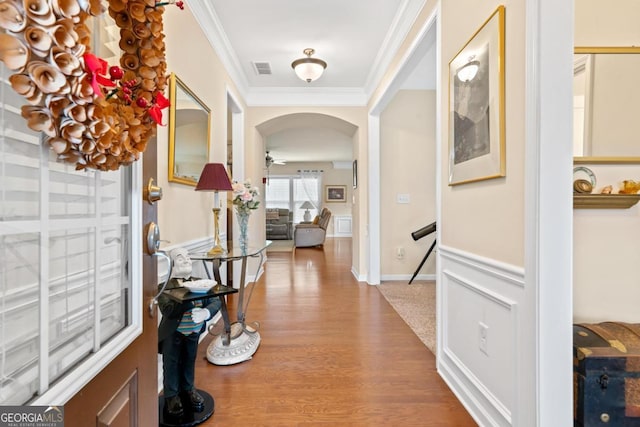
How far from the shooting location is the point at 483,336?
1.58 m

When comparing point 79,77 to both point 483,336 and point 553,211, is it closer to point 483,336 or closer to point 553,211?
point 553,211

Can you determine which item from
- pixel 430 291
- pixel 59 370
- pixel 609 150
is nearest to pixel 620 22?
pixel 609 150

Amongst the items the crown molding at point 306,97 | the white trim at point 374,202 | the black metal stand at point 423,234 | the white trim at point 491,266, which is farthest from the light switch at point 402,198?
the white trim at point 491,266

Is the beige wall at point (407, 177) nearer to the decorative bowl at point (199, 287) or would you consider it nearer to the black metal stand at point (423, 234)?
the black metal stand at point (423, 234)

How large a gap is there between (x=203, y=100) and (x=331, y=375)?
2346 mm

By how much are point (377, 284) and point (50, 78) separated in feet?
14.0

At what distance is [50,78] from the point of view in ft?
1.64

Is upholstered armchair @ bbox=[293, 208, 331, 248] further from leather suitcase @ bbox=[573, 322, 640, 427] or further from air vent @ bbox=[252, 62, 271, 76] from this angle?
leather suitcase @ bbox=[573, 322, 640, 427]

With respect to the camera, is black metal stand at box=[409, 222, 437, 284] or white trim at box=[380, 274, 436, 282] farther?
white trim at box=[380, 274, 436, 282]

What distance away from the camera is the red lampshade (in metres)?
2.34

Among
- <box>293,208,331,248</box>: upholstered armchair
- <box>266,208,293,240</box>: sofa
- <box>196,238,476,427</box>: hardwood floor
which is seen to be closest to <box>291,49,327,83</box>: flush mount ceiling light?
<box>196,238,476,427</box>: hardwood floor

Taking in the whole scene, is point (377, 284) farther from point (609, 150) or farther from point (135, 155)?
point (135, 155)

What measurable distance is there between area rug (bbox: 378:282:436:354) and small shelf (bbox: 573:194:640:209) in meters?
1.45

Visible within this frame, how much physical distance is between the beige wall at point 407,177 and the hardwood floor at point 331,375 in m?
1.33
